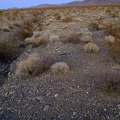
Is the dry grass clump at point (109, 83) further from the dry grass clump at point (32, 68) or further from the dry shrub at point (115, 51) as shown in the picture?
the dry grass clump at point (32, 68)

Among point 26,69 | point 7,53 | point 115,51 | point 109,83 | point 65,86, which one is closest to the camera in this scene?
point 109,83

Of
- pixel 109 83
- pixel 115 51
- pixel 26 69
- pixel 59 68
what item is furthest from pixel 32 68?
pixel 115 51

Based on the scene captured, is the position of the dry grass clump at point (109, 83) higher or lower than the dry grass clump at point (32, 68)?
higher

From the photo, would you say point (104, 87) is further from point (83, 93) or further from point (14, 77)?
point (14, 77)

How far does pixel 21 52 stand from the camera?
12.5 metres

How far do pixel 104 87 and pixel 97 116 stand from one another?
114 centimetres

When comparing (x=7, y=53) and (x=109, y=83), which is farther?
(x=7, y=53)

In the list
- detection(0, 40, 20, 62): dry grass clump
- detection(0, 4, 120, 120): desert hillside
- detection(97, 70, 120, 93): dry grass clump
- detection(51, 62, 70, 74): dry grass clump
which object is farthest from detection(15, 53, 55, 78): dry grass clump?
detection(0, 40, 20, 62): dry grass clump

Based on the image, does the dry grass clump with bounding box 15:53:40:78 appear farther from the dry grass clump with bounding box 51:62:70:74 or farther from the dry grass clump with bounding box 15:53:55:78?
the dry grass clump with bounding box 51:62:70:74

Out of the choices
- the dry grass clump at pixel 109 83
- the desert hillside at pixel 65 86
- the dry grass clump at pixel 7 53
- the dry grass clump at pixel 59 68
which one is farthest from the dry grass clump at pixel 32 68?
the dry grass clump at pixel 7 53

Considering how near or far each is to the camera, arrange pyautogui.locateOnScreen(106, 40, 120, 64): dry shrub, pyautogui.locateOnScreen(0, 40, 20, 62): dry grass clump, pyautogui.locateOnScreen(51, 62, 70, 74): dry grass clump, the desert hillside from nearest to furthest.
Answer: the desert hillside → pyautogui.locateOnScreen(51, 62, 70, 74): dry grass clump → pyautogui.locateOnScreen(106, 40, 120, 64): dry shrub → pyautogui.locateOnScreen(0, 40, 20, 62): dry grass clump

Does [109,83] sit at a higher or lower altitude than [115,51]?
higher

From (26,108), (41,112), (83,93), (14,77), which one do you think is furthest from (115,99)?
(14,77)

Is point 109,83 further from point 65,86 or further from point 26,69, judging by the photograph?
point 26,69
